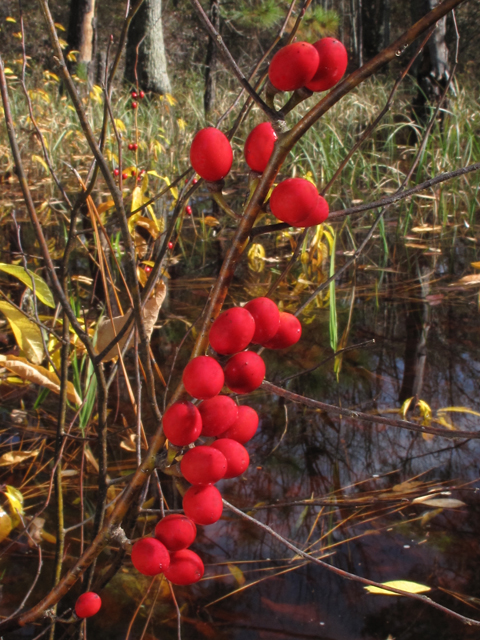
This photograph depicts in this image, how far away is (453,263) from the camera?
2.11m

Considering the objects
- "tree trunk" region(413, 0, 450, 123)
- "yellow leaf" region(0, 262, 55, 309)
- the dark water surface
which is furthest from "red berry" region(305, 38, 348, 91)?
"tree trunk" region(413, 0, 450, 123)

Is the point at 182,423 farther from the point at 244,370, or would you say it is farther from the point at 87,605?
the point at 87,605

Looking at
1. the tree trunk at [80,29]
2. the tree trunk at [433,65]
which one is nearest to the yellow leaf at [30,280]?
the tree trunk at [433,65]

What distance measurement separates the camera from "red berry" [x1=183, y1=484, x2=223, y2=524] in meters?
0.36

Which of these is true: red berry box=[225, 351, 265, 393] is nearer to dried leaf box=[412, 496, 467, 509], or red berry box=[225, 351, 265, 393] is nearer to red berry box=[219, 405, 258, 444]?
red berry box=[219, 405, 258, 444]

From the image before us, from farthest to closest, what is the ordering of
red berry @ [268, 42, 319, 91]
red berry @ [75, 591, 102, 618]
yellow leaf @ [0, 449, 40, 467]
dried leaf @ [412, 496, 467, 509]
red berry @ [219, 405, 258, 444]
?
yellow leaf @ [0, 449, 40, 467] < dried leaf @ [412, 496, 467, 509] < red berry @ [75, 591, 102, 618] < red berry @ [219, 405, 258, 444] < red berry @ [268, 42, 319, 91]

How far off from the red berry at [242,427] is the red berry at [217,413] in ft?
0.09

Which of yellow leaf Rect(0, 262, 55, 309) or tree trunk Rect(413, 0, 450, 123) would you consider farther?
tree trunk Rect(413, 0, 450, 123)

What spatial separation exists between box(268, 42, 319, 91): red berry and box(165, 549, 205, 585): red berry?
1.12 feet

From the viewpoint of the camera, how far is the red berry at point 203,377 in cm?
31

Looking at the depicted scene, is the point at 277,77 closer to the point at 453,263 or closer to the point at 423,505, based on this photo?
the point at 423,505

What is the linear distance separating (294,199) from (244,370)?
4.1 inches

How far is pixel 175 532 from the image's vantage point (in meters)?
0.41

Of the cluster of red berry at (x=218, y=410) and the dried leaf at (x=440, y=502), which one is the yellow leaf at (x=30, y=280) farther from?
the dried leaf at (x=440, y=502)
